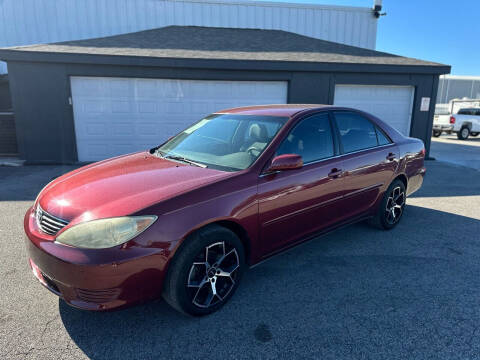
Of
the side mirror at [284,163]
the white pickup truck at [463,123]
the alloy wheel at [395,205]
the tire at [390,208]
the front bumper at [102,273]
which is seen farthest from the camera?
the white pickup truck at [463,123]

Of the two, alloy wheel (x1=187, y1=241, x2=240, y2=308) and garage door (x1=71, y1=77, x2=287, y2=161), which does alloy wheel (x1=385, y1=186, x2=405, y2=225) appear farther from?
garage door (x1=71, y1=77, x2=287, y2=161)

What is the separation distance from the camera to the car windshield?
3.02 metres

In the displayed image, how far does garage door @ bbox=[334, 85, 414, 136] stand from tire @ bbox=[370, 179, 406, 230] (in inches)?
244

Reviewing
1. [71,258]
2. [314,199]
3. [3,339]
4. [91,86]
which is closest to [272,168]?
[314,199]

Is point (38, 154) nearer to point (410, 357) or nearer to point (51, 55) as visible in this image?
point (51, 55)

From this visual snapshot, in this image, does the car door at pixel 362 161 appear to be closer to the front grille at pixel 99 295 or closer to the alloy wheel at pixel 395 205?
the alloy wheel at pixel 395 205

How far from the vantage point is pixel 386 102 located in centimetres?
1048

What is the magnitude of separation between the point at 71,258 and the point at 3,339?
0.87 meters

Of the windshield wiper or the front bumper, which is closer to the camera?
the front bumper

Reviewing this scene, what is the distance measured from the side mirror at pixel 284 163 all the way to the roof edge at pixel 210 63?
7.07 meters

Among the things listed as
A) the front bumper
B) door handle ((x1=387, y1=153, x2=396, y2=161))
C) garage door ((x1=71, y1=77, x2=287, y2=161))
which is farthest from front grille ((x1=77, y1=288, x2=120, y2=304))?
garage door ((x1=71, y1=77, x2=287, y2=161))

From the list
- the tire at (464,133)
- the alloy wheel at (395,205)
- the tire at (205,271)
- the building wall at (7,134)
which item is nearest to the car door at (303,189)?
the tire at (205,271)

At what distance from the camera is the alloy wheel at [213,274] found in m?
2.52

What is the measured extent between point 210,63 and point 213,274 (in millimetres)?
7673
